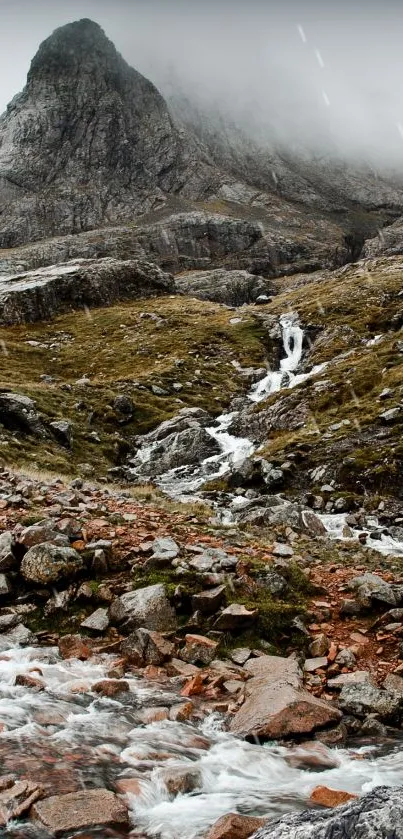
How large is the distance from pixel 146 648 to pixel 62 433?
3810cm

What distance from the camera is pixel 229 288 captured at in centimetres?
15588

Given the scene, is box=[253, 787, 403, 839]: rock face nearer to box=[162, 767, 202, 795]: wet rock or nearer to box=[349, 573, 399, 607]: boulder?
box=[162, 767, 202, 795]: wet rock

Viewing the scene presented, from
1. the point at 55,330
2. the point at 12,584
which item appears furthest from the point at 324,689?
the point at 55,330

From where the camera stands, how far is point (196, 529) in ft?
53.8

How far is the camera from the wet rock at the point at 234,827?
5133 mm

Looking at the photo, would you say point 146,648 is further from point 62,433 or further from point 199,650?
point 62,433

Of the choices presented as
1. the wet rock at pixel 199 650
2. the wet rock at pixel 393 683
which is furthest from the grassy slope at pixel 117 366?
the wet rock at pixel 393 683

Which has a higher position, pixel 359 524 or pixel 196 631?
pixel 196 631

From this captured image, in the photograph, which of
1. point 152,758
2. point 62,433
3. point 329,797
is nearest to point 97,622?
point 152,758

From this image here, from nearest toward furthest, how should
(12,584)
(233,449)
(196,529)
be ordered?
1. (12,584)
2. (196,529)
3. (233,449)

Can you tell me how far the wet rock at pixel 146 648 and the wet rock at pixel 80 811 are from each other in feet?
13.0

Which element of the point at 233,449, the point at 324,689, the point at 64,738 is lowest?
the point at 233,449

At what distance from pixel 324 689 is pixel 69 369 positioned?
74.2 meters

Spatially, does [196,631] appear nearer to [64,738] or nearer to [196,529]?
[64,738]
